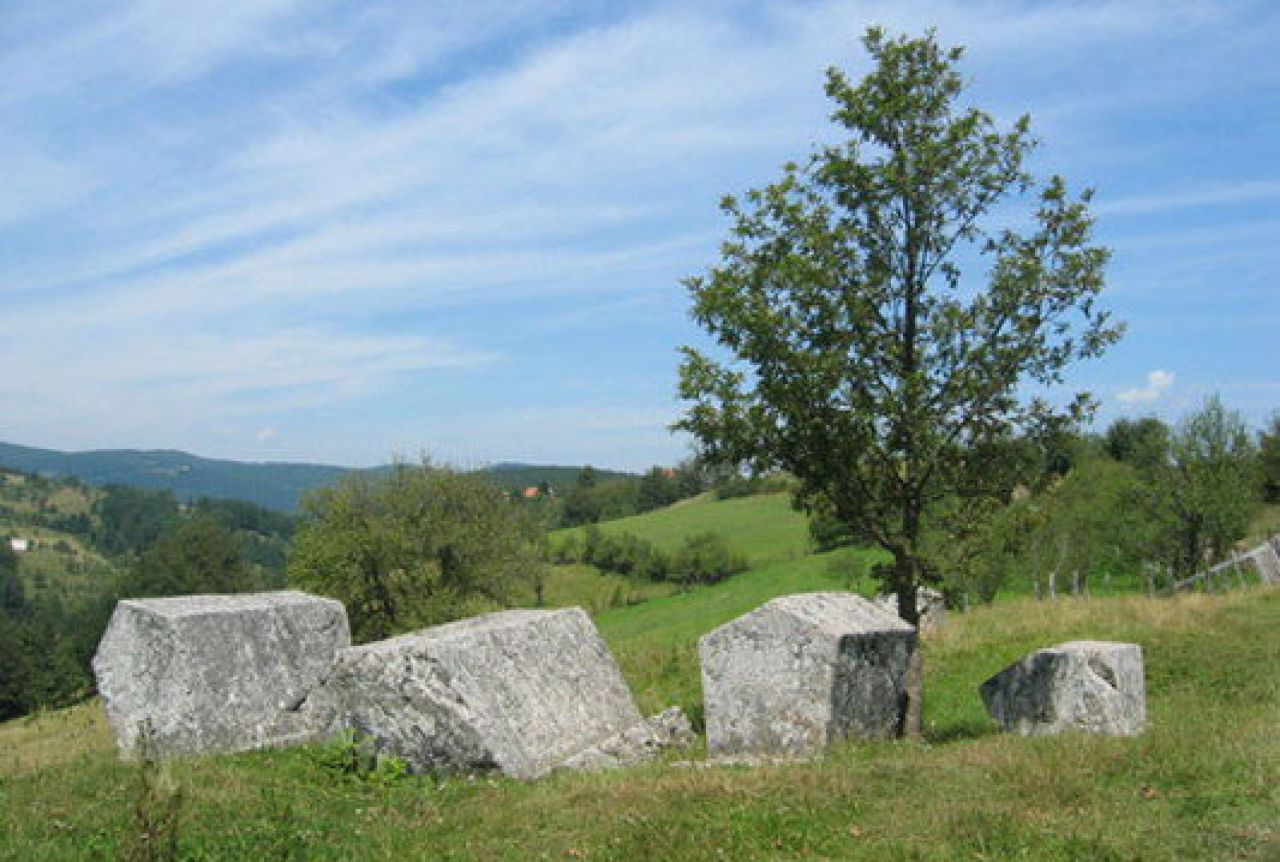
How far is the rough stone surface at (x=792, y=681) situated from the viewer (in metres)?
13.9

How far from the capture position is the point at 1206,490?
4203cm

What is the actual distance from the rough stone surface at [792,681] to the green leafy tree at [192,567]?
236 feet

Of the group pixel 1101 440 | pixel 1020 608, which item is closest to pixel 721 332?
pixel 1020 608

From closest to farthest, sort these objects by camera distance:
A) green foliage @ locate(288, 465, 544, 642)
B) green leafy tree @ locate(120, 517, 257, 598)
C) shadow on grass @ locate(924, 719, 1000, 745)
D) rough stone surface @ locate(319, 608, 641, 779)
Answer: rough stone surface @ locate(319, 608, 641, 779) < shadow on grass @ locate(924, 719, 1000, 745) < green foliage @ locate(288, 465, 544, 642) < green leafy tree @ locate(120, 517, 257, 598)

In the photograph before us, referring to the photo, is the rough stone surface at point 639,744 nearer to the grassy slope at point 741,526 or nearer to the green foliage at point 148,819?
the green foliage at point 148,819

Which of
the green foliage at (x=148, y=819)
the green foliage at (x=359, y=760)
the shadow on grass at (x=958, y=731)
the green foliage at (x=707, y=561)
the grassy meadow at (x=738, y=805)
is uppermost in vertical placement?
the green foliage at (x=148, y=819)

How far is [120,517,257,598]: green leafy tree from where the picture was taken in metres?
79.6

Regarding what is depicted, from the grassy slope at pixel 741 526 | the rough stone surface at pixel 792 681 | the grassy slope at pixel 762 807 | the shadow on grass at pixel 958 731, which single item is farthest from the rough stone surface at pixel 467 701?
the grassy slope at pixel 741 526

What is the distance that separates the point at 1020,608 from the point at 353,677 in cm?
1996

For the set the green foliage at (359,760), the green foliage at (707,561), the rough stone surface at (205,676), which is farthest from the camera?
the green foliage at (707,561)

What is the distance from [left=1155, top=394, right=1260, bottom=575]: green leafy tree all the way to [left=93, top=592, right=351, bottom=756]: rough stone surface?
3809 centimetres

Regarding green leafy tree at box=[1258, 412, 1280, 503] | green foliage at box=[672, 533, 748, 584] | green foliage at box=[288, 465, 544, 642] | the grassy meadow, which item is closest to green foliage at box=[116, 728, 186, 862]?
the grassy meadow

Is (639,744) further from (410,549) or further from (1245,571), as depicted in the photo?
(1245,571)

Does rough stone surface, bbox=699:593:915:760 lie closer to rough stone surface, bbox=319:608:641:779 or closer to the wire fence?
rough stone surface, bbox=319:608:641:779
